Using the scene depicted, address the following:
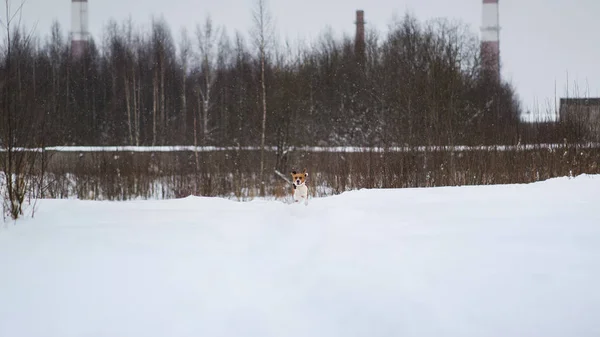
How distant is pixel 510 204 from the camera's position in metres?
7.75

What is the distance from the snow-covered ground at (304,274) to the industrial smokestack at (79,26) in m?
36.6

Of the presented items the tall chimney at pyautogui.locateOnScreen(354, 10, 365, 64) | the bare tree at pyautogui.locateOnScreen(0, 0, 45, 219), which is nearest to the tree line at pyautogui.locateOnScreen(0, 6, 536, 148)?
the tall chimney at pyautogui.locateOnScreen(354, 10, 365, 64)

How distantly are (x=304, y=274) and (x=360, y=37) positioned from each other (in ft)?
119

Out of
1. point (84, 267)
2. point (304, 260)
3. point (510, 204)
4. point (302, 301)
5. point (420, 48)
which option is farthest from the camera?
point (420, 48)

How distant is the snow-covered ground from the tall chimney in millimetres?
30942

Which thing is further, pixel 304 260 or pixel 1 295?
pixel 304 260

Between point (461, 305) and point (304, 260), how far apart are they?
5.73ft

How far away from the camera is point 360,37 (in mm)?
39094

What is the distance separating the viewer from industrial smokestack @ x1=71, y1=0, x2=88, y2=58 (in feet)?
131

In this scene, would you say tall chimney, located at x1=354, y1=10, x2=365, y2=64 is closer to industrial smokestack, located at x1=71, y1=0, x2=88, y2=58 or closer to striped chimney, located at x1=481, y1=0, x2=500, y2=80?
striped chimney, located at x1=481, y1=0, x2=500, y2=80

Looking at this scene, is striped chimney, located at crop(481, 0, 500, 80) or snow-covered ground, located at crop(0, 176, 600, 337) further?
striped chimney, located at crop(481, 0, 500, 80)

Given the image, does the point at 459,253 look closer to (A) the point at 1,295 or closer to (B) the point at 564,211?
(B) the point at 564,211

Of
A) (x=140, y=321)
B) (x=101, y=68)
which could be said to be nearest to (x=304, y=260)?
(x=140, y=321)

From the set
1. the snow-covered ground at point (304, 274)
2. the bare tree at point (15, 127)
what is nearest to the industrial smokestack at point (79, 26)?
the bare tree at point (15, 127)
